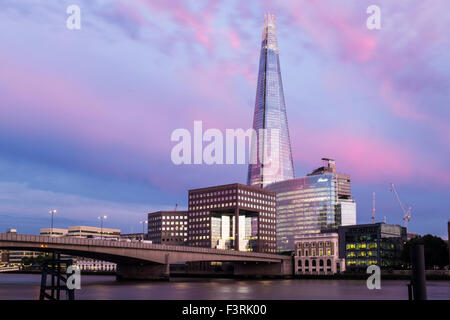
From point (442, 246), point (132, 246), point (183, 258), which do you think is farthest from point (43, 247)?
point (442, 246)

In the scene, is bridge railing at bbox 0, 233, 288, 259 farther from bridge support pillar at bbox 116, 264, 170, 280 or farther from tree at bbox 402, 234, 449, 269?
tree at bbox 402, 234, 449, 269

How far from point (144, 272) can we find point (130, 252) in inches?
828

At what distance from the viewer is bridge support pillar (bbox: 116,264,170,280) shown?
143 metres

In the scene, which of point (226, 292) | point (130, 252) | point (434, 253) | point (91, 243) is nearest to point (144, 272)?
point (130, 252)

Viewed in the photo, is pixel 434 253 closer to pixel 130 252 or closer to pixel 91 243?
pixel 130 252

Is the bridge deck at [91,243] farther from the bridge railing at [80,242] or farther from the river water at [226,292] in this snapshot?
the river water at [226,292]

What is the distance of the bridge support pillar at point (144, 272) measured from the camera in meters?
143

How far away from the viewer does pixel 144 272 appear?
488ft

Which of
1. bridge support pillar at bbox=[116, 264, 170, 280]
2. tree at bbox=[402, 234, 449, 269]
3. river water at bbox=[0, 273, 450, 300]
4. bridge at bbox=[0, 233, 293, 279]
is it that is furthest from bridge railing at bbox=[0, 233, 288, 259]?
tree at bbox=[402, 234, 449, 269]

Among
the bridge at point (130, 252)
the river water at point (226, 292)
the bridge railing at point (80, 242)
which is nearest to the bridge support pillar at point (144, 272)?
the bridge at point (130, 252)

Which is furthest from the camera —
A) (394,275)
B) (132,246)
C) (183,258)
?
(394,275)
